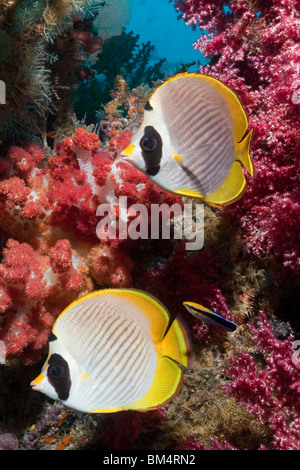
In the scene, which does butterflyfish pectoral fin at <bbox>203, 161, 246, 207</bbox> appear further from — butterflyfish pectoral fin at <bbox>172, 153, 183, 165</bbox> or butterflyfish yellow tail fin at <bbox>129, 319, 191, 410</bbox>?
butterflyfish yellow tail fin at <bbox>129, 319, 191, 410</bbox>

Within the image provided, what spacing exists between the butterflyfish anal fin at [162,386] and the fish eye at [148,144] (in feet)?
2.75

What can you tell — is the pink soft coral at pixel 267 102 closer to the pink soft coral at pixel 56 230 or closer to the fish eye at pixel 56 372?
the pink soft coral at pixel 56 230

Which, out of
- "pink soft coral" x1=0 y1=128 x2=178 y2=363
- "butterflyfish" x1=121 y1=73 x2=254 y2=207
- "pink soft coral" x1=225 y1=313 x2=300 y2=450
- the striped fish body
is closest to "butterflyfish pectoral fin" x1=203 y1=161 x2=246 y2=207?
"butterflyfish" x1=121 y1=73 x2=254 y2=207

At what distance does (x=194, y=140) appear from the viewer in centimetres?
141

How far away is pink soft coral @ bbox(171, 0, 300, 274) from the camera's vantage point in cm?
217

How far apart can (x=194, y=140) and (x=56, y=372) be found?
1020 millimetres

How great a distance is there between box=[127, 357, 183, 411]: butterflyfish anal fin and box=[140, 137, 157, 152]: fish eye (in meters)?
0.84

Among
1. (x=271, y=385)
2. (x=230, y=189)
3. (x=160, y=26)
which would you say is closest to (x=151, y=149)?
(x=230, y=189)

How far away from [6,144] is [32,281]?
1.12m

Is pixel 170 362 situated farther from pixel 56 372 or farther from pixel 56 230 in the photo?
pixel 56 230

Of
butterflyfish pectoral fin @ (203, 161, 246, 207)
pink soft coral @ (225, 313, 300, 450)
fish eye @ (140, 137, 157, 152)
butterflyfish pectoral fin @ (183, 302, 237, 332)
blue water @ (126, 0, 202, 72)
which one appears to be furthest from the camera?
blue water @ (126, 0, 202, 72)

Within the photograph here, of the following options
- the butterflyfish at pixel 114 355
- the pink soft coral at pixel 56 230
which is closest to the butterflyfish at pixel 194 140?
the butterflyfish at pixel 114 355

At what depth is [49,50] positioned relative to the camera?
9.79 feet

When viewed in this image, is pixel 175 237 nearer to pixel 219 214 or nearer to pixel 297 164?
pixel 219 214
